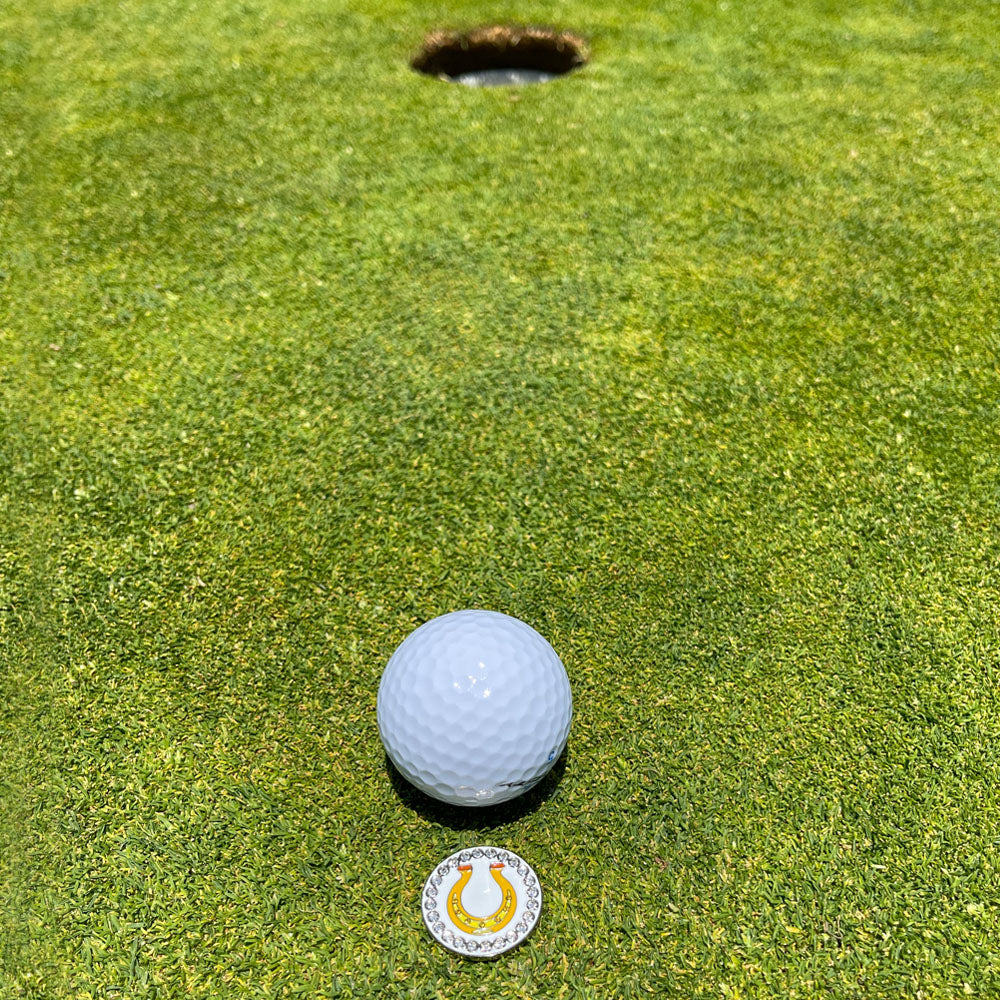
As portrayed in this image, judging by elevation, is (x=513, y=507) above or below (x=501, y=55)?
below

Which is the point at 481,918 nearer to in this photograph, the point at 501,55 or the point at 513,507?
the point at 513,507

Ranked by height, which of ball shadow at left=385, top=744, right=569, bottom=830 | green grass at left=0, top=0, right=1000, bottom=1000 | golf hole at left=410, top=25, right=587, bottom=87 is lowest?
ball shadow at left=385, top=744, right=569, bottom=830

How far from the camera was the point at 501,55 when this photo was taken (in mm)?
6441

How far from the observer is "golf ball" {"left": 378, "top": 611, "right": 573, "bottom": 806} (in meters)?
2.49

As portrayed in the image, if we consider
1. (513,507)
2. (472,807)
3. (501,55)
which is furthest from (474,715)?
(501,55)

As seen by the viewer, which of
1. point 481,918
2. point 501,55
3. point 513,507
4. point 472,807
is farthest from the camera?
point 501,55

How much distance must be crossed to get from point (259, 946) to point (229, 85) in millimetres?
5681

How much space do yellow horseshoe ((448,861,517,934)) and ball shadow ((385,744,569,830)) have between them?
0.19 metres

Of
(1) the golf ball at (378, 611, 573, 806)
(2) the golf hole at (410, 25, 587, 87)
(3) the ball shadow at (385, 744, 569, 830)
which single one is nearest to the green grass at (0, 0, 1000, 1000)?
(3) the ball shadow at (385, 744, 569, 830)

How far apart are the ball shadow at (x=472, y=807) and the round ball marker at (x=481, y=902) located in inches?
4.7

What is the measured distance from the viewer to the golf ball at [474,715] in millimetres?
2488

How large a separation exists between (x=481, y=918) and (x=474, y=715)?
0.59m

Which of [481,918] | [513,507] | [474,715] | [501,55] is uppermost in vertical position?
[501,55]

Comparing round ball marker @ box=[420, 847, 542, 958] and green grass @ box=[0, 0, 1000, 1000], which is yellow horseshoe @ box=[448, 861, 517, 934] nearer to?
round ball marker @ box=[420, 847, 542, 958]
